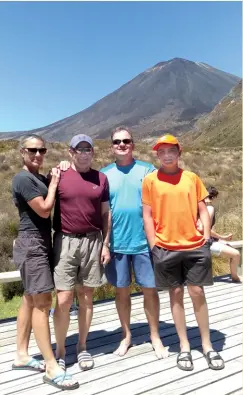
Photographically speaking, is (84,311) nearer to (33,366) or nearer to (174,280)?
(33,366)

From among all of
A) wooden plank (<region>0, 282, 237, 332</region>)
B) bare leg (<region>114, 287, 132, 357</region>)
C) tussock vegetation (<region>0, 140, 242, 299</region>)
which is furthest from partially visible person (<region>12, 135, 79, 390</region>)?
tussock vegetation (<region>0, 140, 242, 299</region>)

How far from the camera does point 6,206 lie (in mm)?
12344

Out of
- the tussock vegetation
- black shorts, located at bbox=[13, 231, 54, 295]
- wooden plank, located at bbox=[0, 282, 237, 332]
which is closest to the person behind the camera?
black shorts, located at bbox=[13, 231, 54, 295]

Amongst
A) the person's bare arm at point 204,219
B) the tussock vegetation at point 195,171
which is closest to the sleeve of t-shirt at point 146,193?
the person's bare arm at point 204,219

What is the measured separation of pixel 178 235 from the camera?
316cm

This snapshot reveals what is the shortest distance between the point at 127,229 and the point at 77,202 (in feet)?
1.75

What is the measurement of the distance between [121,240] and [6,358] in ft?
4.32

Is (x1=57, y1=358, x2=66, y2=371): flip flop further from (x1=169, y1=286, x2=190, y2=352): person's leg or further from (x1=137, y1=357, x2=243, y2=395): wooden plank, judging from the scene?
(x1=169, y1=286, x2=190, y2=352): person's leg

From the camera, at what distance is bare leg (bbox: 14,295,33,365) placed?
3121 mm

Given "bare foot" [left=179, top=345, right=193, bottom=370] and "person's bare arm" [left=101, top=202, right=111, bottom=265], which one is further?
"person's bare arm" [left=101, top=202, right=111, bottom=265]

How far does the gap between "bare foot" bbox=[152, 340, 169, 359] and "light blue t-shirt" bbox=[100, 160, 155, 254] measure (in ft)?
2.55

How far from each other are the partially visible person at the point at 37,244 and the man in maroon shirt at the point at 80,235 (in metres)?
0.10

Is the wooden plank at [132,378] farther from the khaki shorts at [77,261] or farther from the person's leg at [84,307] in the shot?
the khaki shorts at [77,261]

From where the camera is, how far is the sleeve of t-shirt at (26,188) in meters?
2.88
